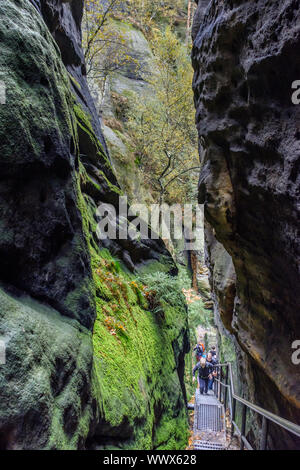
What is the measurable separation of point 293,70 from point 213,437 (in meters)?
7.57

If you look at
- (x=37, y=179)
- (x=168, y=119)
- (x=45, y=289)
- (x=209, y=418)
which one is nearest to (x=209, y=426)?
(x=209, y=418)

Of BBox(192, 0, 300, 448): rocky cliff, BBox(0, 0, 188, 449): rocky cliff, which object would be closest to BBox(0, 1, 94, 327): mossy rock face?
BBox(0, 0, 188, 449): rocky cliff

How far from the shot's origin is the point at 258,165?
3799 millimetres

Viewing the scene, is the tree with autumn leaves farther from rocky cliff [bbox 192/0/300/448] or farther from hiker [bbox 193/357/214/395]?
rocky cliff [bbox 192/0/300/448]

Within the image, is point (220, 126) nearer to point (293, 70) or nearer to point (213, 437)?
point (293, 70)

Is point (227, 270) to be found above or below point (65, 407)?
above

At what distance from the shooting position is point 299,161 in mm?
2848

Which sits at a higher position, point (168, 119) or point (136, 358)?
point (168, 119)

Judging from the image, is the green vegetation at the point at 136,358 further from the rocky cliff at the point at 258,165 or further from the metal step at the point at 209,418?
the rocky cliff at the point at 258,165

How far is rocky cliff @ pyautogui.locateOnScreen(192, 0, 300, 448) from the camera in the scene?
310cm

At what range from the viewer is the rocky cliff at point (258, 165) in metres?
3.10

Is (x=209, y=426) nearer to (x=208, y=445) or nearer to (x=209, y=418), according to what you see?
(x=209, y=418)

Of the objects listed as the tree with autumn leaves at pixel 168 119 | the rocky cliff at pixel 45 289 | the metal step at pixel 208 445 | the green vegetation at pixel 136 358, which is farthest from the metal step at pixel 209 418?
the tree with autumn leaves at pixel 168 119
